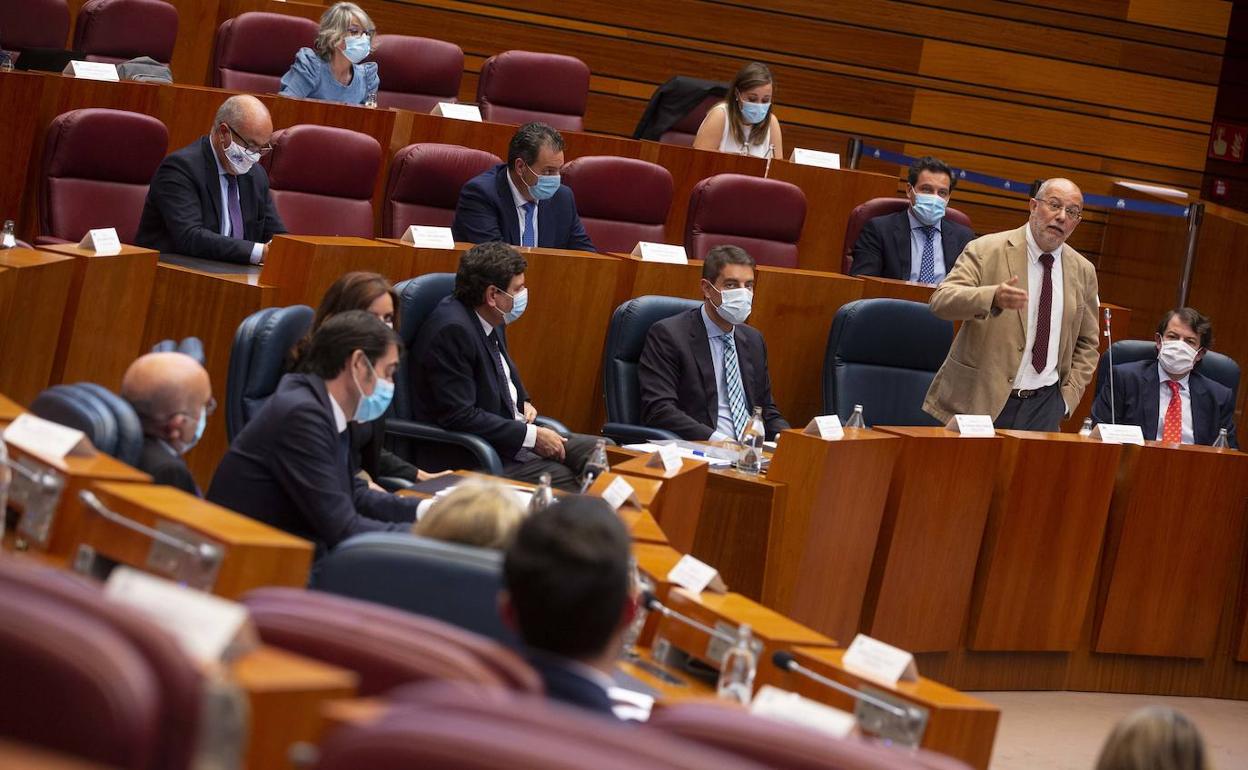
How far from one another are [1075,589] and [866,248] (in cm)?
172

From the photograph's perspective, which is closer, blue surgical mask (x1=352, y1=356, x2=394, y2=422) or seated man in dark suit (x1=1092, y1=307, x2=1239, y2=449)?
blue surgical mask (x1=352, y1=356, x2=394, y2=422)

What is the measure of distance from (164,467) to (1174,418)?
388 centimetres

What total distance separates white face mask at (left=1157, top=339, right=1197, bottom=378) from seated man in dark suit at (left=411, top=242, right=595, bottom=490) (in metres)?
2.25

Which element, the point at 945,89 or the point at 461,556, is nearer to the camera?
the point at 461,556

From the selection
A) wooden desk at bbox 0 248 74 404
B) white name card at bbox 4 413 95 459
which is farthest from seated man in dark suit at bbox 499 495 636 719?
wooden desk at bbox 0 248 74 404

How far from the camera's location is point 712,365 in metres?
4.69

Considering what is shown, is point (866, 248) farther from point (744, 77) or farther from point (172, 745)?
point (172, 745)

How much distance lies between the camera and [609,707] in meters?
1.67

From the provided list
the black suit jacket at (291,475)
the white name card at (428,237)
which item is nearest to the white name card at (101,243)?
the white name card at (428,237)

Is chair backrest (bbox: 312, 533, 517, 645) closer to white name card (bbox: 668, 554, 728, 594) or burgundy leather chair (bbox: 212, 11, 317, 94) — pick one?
white name card (bbox: 668, 554, 728, 594)

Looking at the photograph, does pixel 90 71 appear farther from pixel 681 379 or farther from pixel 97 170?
pixel 681 379

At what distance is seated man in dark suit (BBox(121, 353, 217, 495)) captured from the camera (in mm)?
2637

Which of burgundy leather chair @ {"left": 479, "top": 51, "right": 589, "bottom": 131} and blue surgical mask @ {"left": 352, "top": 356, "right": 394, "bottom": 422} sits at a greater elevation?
burgundy leather chair @ {"left": 479, "top": 51, "right": 589, "bottom": 131}

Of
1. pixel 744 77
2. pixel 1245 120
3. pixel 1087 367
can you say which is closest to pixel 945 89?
pixel 1245 120
